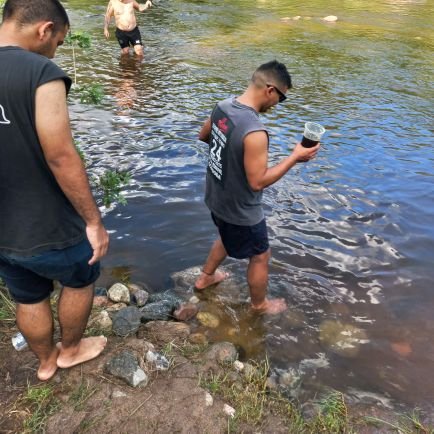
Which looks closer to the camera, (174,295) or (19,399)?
(19,399)

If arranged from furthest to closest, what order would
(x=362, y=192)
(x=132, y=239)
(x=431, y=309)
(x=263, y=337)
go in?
(x=362, y=192), (x=132, y=239), (x=431, y=309), (x=263, y=337)

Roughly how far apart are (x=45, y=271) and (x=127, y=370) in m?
1.02

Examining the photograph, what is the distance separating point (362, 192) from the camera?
21.4 ft

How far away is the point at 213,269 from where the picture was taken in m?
4.57

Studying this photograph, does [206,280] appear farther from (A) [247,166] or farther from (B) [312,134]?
(B) [312,134]

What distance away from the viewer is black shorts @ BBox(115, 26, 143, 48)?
12539mm

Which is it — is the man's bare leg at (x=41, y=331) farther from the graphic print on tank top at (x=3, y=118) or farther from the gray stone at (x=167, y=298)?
the gray stone at (x=167, y=298)

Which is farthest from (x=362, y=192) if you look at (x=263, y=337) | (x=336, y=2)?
(x=336, y=2)

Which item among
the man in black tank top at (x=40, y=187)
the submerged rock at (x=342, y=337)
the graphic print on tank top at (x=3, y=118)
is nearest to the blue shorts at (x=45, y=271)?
the man in black tank top at (x=40, y=187)

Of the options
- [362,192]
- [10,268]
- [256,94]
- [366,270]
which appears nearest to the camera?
[10,268]

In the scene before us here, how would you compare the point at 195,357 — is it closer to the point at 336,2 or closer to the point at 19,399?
the point at 19,399

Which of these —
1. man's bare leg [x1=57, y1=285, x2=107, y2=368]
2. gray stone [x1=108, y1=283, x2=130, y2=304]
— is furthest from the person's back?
man's bare leg [x1=57, y1=285, x2=107, y2=368]

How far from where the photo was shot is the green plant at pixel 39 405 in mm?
2746

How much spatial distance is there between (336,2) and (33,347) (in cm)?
2591
